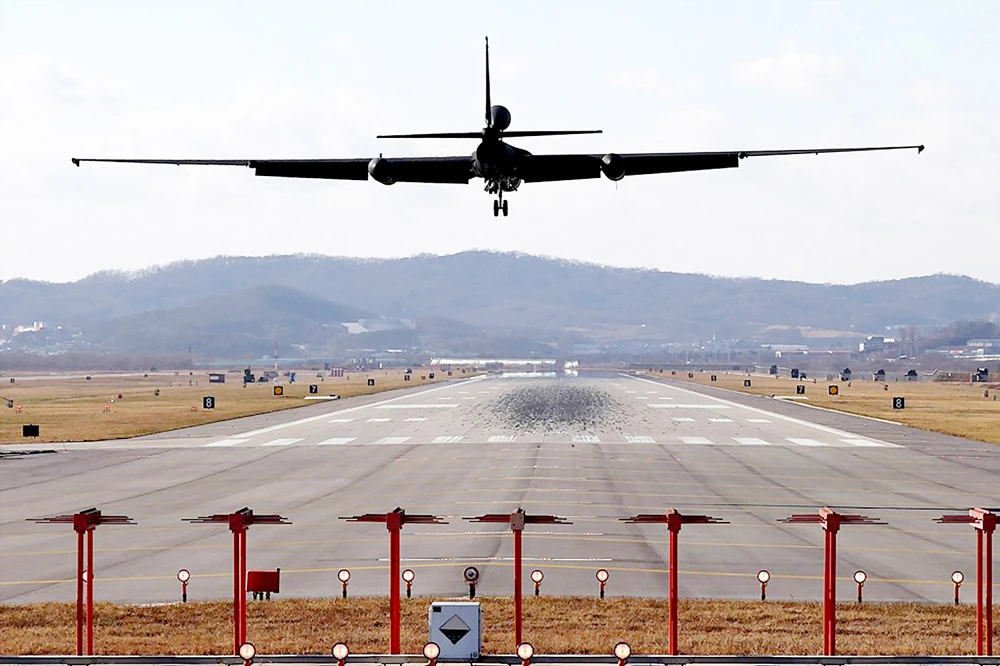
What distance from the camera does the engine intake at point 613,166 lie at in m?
34.7

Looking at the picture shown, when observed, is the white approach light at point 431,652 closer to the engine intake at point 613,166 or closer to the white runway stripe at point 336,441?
the engine intake at point 613,166

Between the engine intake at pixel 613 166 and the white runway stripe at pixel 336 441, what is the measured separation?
4381cm

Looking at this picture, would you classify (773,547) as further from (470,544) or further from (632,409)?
(632,409)

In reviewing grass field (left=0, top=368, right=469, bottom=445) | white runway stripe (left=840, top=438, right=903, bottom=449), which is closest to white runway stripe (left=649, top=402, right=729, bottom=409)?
grass field (left=0, top=368, right=469, bottom=445)

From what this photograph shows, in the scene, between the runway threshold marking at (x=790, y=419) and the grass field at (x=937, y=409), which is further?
the grass field at (x=937, y=409)

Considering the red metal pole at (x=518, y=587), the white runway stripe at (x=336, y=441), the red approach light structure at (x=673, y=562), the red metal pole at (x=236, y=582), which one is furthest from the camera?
the white runway stripe at (x=336, y=441)

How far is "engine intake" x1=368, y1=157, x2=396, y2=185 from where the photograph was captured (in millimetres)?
34931

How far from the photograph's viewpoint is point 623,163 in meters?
35.5

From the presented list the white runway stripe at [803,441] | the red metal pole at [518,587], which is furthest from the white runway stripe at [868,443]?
the red metal pole at [518,587]

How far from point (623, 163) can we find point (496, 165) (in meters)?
4.68

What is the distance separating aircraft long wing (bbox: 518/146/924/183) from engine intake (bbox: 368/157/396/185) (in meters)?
4.17

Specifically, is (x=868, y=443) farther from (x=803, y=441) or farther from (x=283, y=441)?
(x=283, y=441)

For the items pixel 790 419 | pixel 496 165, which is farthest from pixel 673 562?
pixel 790 419

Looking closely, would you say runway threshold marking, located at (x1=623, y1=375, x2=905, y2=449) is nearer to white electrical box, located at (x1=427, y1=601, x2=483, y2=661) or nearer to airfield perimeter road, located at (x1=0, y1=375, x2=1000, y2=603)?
airfield perimeter road, located at (x1=0, y1=375, x2=1000, y2=603)
